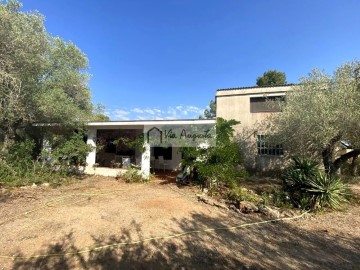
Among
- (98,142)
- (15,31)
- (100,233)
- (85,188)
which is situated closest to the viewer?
(100,233)

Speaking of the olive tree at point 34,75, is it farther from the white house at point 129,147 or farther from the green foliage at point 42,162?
the white house at point 129,147

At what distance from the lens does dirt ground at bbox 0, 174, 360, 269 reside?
16.3ft

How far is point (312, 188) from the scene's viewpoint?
28.6 feet

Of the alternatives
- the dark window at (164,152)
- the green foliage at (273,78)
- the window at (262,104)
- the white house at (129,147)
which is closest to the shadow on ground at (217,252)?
the white house at (129,147)

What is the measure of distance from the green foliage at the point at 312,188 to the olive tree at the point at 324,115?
51.9 inches

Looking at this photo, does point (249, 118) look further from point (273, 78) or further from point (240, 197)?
point (273, 78)

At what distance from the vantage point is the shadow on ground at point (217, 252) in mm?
4828

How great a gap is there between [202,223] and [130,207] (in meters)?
2.68

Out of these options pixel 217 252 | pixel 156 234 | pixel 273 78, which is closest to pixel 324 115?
pixel 217 252

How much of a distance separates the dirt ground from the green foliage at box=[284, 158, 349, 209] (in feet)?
1.70

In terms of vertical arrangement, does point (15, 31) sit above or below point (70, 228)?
above

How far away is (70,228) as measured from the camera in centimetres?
646

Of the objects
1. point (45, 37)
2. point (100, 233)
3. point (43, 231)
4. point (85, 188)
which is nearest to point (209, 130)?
point (85, 188)

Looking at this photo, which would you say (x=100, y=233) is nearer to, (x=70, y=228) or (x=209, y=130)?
(x=70, y=228)
